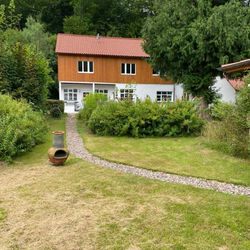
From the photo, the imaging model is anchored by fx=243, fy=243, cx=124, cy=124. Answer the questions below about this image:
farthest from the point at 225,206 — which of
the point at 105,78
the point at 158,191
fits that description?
the point at 105,78

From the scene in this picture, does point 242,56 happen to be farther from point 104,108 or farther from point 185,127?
point 104,108

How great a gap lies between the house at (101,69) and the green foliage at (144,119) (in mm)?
11743

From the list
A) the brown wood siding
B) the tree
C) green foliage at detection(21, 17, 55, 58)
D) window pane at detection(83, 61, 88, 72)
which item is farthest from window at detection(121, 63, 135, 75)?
green foliage at detection(21, 17, 55, 58)

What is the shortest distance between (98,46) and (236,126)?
1975 cm

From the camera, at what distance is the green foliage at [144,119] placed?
10.5m

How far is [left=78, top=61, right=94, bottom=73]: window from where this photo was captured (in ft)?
76.2

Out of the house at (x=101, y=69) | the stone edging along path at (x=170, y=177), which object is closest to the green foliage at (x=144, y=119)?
the stone edging along path at (x=170, y=177)

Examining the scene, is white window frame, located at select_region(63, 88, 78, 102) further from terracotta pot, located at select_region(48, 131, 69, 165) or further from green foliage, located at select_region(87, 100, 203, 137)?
terracotta pot, located at select_region(48, 131, 69, 165)

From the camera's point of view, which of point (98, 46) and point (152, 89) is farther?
point (152, 89)

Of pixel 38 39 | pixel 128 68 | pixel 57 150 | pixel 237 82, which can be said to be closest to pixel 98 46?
pixel 128 68

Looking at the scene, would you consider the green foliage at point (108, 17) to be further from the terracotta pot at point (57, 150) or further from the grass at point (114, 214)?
the grass at point (114, 214)

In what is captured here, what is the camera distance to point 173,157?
717 centimetres

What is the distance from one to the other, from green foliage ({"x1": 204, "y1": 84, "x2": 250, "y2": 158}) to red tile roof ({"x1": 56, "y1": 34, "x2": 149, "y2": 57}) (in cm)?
1748

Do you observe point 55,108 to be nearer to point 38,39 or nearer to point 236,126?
point 236,126
